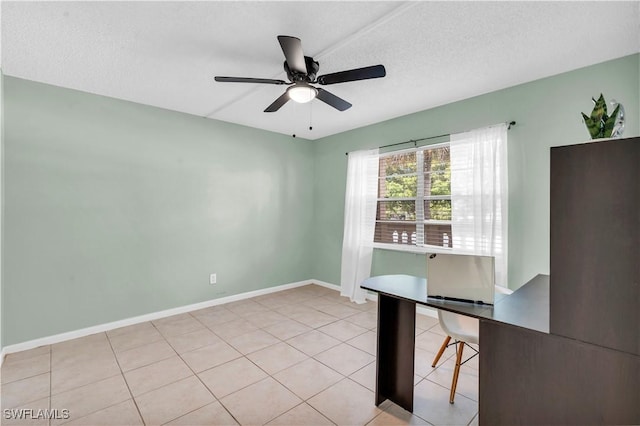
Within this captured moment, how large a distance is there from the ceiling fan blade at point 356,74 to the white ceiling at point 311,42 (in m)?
0.29


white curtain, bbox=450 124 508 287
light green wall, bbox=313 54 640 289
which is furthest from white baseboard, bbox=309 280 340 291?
white curtain, bbox=450 124 508 287

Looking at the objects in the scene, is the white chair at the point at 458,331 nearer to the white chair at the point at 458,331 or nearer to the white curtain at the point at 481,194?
the white chair at the point at 458,331

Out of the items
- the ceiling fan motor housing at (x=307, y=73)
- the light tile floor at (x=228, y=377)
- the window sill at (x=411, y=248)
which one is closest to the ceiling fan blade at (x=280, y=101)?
the ceiling fan motor housing at (x=307, y=73)

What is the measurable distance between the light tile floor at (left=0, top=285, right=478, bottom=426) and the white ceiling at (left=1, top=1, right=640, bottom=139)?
8.40 ft

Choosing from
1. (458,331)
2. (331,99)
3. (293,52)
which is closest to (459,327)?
(458,331)

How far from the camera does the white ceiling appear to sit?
70.6 inches

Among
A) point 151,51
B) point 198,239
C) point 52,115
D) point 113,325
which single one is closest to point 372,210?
point 198,239

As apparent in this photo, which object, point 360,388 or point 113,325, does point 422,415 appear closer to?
point 360,388

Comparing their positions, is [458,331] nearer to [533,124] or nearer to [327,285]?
[533,124]

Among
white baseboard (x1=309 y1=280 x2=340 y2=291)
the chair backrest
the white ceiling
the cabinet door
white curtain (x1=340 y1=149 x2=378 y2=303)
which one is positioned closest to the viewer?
the cabinet door

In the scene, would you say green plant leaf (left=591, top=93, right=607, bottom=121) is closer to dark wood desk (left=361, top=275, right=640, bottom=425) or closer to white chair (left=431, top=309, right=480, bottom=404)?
dark wood desk (left=361, top=275, right=640, bottom=425)

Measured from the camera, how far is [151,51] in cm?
226

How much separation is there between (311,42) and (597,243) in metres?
2.04

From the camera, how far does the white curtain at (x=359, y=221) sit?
13.5 feet
